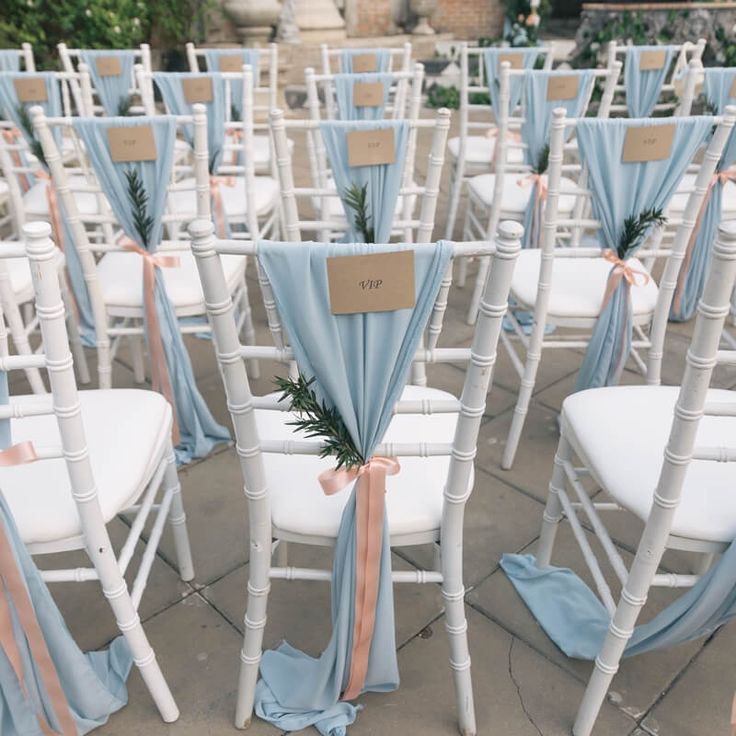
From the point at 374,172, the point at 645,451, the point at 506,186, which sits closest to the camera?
the point at 645,451

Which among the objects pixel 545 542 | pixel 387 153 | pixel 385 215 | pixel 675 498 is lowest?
pixel 545 542

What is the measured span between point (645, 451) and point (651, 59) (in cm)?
249

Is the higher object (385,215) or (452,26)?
(452,26)

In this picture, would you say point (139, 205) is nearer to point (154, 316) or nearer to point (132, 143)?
point (132, 143)

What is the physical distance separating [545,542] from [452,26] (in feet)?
27.6

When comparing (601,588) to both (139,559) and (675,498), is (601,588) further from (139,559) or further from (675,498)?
(139,559)

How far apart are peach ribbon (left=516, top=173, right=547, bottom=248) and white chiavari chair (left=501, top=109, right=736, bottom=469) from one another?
1.62 ft

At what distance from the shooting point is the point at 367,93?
2.71 meters

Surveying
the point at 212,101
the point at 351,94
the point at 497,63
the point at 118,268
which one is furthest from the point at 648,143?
the point at 497,63

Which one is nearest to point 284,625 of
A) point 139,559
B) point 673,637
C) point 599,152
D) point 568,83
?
point 139,559

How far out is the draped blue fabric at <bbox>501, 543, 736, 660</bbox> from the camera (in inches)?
46.4

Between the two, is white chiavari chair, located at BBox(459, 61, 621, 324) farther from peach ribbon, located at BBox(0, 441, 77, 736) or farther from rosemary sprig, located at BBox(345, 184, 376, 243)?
peach ribbon, located at BBox(0, 441, 77, 736)

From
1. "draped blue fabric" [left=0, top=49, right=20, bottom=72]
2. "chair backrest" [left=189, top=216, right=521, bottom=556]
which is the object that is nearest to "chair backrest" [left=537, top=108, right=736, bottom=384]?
"chair backrest" [left=189, top=216, right=521, bottom=556]

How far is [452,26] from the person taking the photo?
8.61 metres
